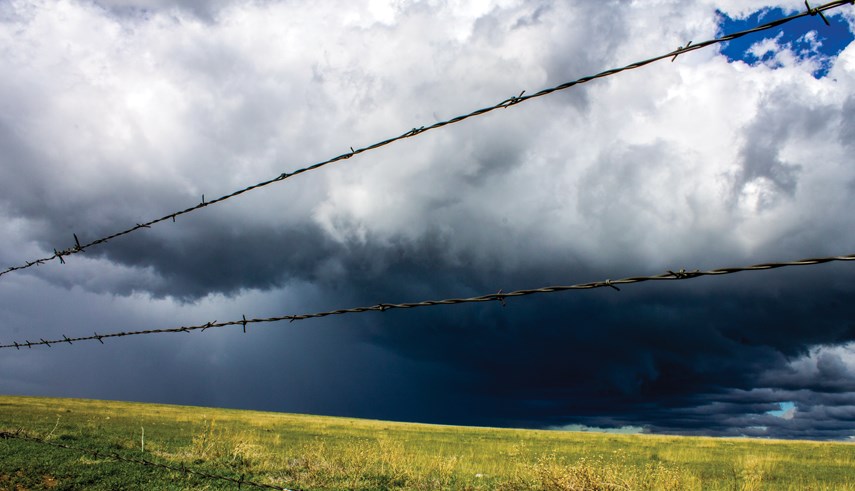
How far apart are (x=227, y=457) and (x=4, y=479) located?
541 centimetres

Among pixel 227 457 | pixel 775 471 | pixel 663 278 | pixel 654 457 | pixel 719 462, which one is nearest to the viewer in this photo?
pixel 663 278

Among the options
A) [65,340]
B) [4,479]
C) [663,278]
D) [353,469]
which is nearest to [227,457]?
[353,469]

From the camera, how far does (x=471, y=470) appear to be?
1606cm

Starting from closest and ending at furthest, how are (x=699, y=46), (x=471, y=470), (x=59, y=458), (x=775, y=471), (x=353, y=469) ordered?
(x=699, y=46), (x=59, y=458), (x=353, y=469), (x=471, y=470), (x=775, y=471)

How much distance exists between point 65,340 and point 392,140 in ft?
19.7

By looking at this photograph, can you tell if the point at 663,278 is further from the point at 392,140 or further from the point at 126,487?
the point at 126,487

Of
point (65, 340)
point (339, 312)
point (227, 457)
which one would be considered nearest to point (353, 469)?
point (227, 457)

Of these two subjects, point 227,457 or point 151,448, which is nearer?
point 227,457

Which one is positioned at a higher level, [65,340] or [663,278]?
[663,278]

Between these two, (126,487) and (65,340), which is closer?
(65,340)

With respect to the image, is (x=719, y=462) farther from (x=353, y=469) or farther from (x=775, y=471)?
(x=353, y=469)

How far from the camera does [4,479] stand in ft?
31.5

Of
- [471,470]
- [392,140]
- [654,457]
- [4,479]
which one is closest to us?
[392,140]

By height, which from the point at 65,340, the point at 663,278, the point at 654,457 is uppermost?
the point at 663,278
